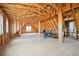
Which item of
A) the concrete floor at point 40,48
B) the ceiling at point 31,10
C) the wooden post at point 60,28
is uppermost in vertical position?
the ceiling at point 31,10

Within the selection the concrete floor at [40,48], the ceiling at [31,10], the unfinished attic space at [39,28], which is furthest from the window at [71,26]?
the ceiling at [31,10]

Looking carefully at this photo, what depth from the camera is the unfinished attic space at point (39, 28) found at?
3.35m

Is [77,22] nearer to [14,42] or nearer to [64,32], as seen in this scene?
[64,32]

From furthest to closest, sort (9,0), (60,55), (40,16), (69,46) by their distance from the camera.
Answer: (40,16) < (69,46) < (60,55) < (9,0)

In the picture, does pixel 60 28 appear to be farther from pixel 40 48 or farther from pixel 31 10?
pixel 31 10

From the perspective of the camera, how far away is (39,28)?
427 centimetres

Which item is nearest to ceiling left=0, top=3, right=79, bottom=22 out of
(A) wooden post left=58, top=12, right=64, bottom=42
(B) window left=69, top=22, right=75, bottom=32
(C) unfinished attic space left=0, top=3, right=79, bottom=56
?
(C) unfinished attic space left=0, top=3, right=79, bottom=56

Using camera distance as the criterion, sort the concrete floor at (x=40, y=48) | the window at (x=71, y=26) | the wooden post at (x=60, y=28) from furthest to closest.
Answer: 1. the window at (x=71, y=26)
2. the wooden post at (x=60, y=28)
3. the concrete floor at (x=40, y=48)

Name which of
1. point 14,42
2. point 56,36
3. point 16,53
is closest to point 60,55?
point 56,36

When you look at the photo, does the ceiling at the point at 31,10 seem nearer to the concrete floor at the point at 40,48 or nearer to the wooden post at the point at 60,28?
the wooden post at the point at 60,28

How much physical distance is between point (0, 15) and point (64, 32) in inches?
64.7

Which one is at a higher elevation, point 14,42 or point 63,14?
point 63,14

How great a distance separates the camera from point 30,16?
3.72 metres

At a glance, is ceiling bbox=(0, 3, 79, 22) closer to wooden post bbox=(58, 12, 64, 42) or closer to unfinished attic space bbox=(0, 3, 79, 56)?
unfinished attic space bbox=(0, 3, 79, 56)
